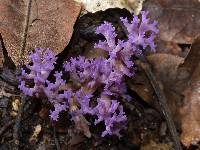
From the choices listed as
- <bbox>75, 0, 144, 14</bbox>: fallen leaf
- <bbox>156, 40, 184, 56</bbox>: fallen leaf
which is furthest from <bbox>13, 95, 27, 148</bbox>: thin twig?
<bbox>156, 40, 184, 56</bbox>: fallen leaf

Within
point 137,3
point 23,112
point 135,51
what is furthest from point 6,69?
point 137,3

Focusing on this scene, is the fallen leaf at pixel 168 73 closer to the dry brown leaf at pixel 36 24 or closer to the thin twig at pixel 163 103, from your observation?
the thin twig at pixel 163 103

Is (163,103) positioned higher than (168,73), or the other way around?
(168,73)

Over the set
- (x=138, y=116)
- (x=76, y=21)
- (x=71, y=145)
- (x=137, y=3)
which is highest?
(x=137, y=3)

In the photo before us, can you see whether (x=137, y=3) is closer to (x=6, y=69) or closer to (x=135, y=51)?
(x=135, y=51)

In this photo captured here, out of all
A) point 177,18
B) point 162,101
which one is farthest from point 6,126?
point 177,18

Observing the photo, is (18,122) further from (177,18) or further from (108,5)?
(177,18)
